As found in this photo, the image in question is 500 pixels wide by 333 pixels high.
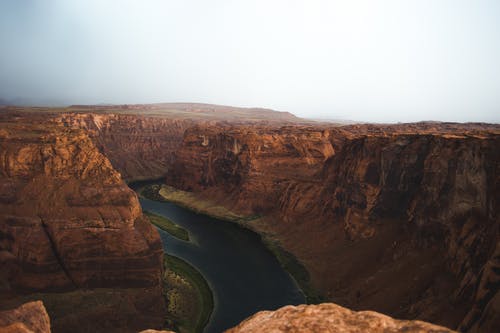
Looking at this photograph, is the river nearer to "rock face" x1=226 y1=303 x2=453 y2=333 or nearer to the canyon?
the canyon

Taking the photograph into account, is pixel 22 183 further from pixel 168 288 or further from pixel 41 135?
pixel 168 288

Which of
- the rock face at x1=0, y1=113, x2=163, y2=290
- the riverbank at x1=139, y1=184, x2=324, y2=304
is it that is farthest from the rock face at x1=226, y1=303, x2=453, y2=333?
the riverbank at x1=139, y1=184, x2=324, y2=304

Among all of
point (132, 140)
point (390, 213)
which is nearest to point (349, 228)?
point (390, 213)

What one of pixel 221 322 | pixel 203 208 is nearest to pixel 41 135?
pixel 221 322

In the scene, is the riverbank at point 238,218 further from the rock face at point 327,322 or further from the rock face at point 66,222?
Answer: the rock face at point 327,322

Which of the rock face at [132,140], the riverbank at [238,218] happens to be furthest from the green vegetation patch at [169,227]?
the rock face at [132,140]
